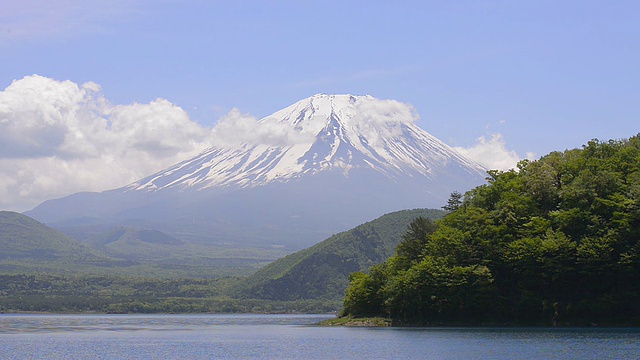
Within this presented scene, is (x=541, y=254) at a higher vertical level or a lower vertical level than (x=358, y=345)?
higher

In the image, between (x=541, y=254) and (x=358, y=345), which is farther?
(x=541, y=254)

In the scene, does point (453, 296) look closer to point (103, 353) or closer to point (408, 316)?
point (408, 316)

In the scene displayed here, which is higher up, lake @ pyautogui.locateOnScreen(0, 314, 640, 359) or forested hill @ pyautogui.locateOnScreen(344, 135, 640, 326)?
forested hill @ pyautogui.locateOnScreen(344, 135, 640, 326)

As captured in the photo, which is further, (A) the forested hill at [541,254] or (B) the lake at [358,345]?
(A) the forested hill at [541,254]

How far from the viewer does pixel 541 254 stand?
100062 mm

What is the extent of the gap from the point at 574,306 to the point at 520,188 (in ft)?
62.2

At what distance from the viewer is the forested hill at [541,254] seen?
320 feet

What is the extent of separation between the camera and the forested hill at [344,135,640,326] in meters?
97.6

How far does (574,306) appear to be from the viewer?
10019cm

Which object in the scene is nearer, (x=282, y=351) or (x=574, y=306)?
(x=282, y=351)

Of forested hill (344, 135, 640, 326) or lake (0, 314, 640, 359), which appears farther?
forested hill (344, 135, 640, 326)

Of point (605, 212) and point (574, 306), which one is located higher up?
point (605, 212)

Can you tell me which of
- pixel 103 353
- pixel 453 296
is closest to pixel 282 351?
pixel 103 353

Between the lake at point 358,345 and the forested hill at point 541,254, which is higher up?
the forested hill at point 541,254
